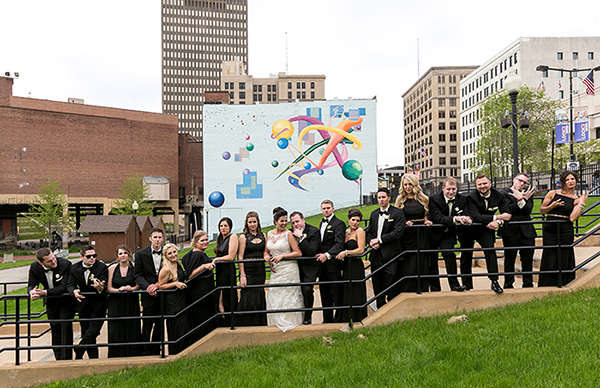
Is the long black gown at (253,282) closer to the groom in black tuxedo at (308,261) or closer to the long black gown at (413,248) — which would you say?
the groom in black tuxedo at (308,261)

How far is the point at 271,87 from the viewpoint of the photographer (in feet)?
347

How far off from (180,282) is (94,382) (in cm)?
158

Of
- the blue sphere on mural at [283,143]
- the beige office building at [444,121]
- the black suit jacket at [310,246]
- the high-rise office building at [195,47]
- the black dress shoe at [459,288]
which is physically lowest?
the black dress shoe at [459,288]

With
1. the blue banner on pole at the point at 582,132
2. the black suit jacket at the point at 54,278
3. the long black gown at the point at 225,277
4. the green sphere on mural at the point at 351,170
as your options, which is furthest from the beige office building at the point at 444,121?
→ the black suit jacket at the point at 54,278

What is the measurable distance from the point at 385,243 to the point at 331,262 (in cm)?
87

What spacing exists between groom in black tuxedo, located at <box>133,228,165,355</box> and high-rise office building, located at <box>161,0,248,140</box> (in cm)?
13939

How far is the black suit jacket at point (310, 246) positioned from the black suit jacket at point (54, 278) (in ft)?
11.8

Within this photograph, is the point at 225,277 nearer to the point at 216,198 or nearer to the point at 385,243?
the point at 385,243

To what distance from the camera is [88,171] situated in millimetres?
49000

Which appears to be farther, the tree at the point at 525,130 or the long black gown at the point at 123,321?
the tree at the point at 525,130

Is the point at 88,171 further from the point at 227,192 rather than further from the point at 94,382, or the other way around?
the point at 94,382

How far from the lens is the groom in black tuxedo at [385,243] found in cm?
590

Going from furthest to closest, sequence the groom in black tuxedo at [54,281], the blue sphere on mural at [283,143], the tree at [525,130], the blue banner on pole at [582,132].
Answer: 1. the blue sphere on mural at [283,143]
2. the tree at [525,130]
3. the blue banner on pole at [582,132]
4. the groom in black tuxedo at [54,281]

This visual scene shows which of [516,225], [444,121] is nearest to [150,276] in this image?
[516,225]
